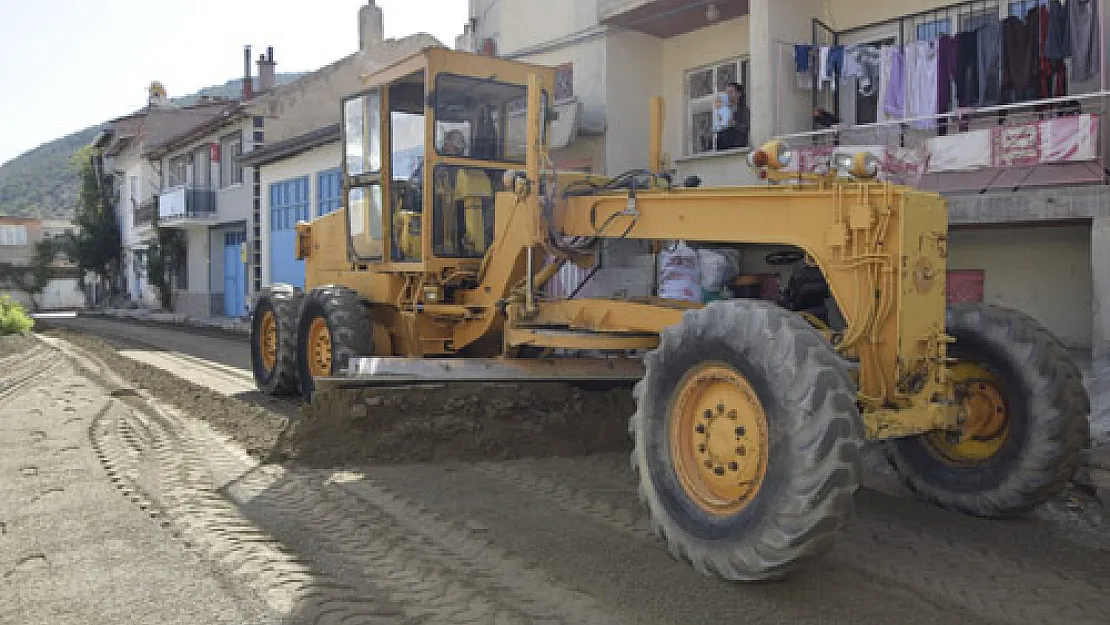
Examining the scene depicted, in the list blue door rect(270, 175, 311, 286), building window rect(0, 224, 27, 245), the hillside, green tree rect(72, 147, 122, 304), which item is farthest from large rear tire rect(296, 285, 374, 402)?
the hillside

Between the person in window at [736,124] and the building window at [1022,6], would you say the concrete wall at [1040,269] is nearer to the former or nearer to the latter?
the building window at [1022,6]

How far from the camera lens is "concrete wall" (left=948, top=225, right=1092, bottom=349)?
9.45m

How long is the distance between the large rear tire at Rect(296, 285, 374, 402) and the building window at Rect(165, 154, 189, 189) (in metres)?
30.8

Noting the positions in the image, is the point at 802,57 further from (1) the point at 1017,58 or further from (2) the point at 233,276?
(2) the point at 233,276

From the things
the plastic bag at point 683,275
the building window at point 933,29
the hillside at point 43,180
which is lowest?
the plastic bag at point 683,275

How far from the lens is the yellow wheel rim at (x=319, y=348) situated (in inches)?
314

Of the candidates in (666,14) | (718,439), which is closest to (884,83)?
(666,14)

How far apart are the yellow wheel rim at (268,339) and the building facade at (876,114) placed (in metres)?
3.59

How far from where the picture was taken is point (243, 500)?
5066mm

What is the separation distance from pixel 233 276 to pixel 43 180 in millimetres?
111036

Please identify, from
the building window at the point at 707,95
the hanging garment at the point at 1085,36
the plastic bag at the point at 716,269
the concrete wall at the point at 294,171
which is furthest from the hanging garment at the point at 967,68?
the concrete wall at the point at 294,171

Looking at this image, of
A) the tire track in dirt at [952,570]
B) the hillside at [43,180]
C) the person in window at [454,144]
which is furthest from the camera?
the hillside at [43,180]

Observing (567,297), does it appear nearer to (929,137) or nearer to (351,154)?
(351,154)

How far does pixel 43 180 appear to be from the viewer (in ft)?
403
